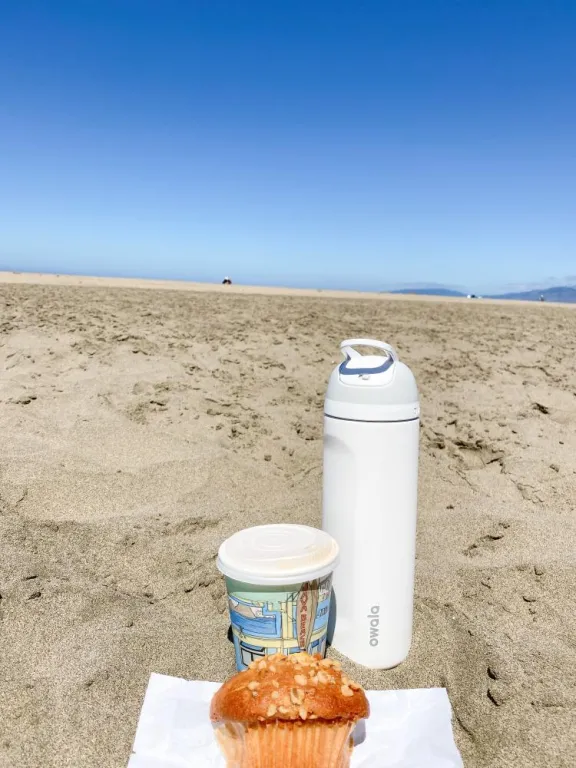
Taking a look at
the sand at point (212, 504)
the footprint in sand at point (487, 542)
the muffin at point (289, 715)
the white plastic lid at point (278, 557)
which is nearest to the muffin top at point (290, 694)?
the muffin at point (289, 715)

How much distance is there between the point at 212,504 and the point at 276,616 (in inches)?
64.3

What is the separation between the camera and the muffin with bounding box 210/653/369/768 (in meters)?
1.58

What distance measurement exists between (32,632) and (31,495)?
128 centimetres

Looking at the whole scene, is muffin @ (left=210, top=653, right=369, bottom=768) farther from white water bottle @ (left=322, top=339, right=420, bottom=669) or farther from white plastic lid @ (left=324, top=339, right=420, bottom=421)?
white plastic lid @ (left=324, top=339, right=420, bottom=421)

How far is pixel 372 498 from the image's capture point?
2.16 meters

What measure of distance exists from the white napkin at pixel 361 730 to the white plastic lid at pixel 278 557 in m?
0.46

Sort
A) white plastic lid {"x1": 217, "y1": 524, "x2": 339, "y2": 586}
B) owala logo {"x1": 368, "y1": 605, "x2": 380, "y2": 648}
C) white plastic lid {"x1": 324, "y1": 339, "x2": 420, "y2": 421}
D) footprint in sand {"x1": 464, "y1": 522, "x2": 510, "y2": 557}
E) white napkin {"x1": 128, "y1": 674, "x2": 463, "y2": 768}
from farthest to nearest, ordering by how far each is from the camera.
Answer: footprint in sand {"x1": 464, "y1": 522, "x2": 510, "y2": 557} → owala logo {"x1": 368, "y1": 605, "x2": 380, "y2": 648} → white plastic lid {"x1": 324, "y1": 339, "x2": 420, "y2": 421} → white plastic lid {"x1": 217, "y1": 524, "x2": 339, "y2": 586} → white napkin {"x1": 128, "y1": 674, "x2": 463, "y2": 768}

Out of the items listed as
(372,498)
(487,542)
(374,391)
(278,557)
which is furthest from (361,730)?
(487,542)

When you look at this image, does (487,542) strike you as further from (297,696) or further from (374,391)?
(297,696)

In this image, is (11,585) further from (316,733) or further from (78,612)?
(316,733)

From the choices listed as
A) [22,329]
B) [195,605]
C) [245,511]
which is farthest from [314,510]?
[22,329]

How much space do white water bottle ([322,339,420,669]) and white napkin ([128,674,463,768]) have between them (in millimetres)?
266

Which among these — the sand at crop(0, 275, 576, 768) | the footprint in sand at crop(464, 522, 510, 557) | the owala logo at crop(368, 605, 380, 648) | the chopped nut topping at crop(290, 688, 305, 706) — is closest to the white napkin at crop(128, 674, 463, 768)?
the sand at crop(0, 275, 576, 768)

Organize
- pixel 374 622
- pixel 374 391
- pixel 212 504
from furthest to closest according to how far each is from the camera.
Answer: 1. pixel 212 504
2. pixel 374 622
3. pixel 374 391
